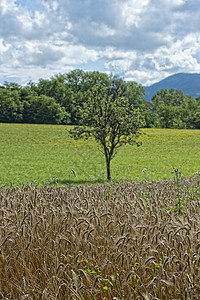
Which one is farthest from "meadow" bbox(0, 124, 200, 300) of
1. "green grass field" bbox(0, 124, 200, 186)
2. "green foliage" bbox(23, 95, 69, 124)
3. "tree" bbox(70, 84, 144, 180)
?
"green foliage" bbox(23, 95, 69, 124)

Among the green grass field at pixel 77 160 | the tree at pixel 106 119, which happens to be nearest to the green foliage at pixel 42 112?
the green grass field at pixel 77 160

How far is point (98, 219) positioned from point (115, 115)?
40.3 ft

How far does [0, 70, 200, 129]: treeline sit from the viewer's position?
271ft

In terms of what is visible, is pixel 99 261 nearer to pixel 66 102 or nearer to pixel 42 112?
pixel 42 112

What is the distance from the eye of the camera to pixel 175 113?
104m

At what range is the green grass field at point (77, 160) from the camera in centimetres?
2178

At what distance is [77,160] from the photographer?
1228 inches

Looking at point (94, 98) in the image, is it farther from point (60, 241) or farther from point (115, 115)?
point (60, 241)

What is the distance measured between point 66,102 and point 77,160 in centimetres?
6272

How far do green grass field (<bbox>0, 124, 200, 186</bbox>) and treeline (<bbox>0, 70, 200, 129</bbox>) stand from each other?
27.7 metres

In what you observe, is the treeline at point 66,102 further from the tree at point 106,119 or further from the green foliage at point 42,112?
the tree at point 106,119

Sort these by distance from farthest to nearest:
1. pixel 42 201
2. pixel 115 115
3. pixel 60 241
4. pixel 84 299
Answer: pixel 115 115, pixel 42 201, pixel 60 241, pixel 84 299

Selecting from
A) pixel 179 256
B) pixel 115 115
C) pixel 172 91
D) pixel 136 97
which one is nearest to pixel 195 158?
pixel 115 115

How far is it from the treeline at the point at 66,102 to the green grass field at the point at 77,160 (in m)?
27.7
